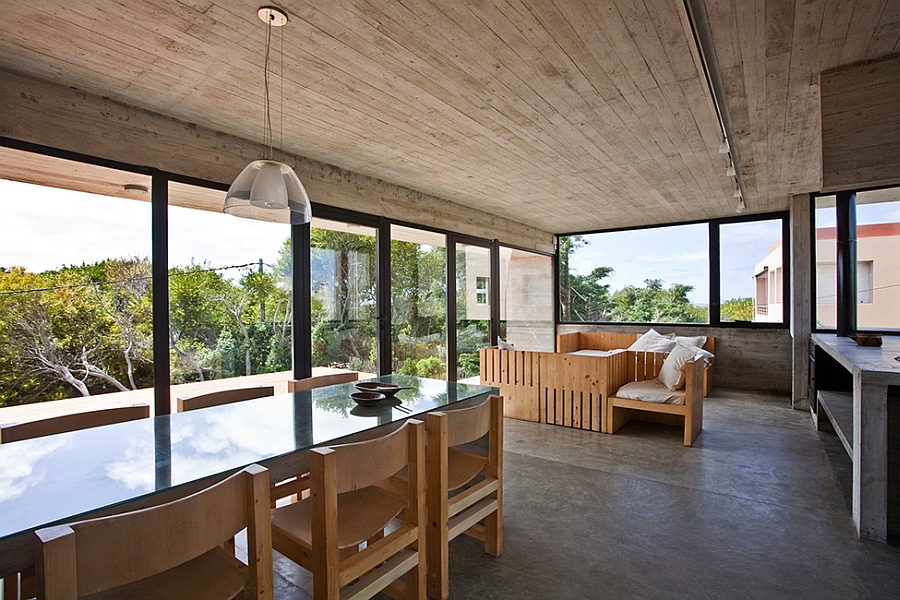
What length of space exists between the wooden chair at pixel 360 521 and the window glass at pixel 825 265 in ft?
21.2

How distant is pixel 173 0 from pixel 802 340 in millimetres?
6975

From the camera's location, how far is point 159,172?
3301 millimetres

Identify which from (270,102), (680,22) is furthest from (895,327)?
(270,102)

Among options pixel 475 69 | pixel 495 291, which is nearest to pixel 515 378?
pixel 495 291

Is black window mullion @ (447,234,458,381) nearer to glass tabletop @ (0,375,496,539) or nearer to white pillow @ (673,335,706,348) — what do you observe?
white pillow @ (673,335,706,348)

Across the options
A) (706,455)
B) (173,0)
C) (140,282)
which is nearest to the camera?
(173,0)

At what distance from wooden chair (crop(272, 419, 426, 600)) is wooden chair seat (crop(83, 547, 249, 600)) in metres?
0.24

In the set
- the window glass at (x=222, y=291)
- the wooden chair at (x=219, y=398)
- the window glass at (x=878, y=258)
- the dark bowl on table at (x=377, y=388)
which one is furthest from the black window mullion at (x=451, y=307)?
the window glass at (x=878, y=258)

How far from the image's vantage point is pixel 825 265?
606 centimetres

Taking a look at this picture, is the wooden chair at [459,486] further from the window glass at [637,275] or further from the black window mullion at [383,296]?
the window glass at [637,275]

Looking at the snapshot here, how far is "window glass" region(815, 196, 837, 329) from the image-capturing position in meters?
5.96

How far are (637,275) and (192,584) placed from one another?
8108 mm

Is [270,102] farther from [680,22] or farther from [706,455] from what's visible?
[706,455]

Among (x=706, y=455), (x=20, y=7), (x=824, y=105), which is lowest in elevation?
(x=706, y=455)
